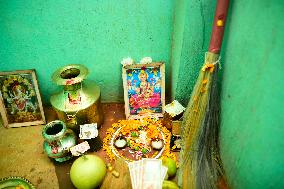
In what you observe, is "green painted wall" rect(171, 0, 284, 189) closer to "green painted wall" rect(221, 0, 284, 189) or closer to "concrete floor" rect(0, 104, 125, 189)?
"green painted wall" rect(221, 0, 284, 189)

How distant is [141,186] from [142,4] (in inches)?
71.6

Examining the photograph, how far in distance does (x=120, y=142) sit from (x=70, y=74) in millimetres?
960

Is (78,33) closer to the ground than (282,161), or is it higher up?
higher up

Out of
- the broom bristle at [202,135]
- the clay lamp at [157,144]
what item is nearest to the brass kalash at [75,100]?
the clay lamp at [157,144]

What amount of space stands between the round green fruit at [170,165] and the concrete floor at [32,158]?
2.31 feet

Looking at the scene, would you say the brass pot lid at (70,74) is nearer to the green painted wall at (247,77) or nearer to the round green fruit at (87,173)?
the round green fruit at (87,173)

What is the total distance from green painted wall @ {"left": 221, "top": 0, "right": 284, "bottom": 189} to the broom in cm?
13

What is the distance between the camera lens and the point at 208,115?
8.63ft

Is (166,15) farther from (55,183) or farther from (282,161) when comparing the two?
(55,183)

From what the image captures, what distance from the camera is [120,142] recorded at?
3168mm

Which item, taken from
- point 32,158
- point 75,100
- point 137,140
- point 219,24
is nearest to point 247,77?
point 219,24

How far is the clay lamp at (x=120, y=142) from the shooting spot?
10.3 feet

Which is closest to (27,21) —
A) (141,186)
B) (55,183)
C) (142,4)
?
(142,4)

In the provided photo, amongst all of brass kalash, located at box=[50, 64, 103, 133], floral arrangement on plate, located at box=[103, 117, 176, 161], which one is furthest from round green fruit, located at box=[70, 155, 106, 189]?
brass kalash, located at box=[50, 64, 103, 133]
